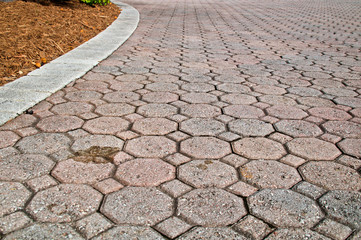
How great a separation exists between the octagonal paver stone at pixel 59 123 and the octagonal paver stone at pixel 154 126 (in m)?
0.48

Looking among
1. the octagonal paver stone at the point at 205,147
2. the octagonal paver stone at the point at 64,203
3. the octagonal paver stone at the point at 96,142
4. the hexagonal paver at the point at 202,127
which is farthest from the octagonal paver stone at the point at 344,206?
the octagonal paver stone at the point at 96,142

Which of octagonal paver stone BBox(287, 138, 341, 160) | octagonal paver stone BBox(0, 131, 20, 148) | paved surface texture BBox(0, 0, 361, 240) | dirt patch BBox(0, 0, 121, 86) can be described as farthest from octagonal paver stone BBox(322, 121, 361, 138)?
dirt patch BBox(0, 0, 121, 86)

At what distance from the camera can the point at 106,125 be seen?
2816 millimetres

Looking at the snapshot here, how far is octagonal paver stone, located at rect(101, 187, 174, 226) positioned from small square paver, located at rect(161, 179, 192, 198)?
4 centimetres

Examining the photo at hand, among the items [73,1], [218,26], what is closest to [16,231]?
[218,26]

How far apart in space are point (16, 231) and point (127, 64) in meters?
3.29

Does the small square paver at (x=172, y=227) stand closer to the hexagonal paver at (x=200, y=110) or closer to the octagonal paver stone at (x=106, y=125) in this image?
the octagonal paver stone at (x=106, y=125)

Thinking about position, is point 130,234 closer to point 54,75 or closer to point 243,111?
point 243,111

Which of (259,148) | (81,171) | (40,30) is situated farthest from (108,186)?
(40,30)

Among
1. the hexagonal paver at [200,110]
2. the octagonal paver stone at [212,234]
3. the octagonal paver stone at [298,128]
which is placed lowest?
the octagonal paver stone at [212,234]

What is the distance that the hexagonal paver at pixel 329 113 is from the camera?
3.06m

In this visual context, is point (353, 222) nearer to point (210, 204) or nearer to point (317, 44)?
point (210, 204)

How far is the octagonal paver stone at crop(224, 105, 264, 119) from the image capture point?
3072 mm

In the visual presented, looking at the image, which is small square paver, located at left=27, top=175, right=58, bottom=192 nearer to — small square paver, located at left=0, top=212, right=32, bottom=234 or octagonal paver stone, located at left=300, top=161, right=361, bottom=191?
small square paver, located at left=0, top=212, right=32, bottom=234
